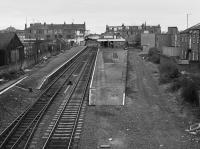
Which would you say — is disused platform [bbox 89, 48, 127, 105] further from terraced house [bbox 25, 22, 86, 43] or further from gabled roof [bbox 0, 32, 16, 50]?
terraced house [bbox 25, 22, 86, 43]

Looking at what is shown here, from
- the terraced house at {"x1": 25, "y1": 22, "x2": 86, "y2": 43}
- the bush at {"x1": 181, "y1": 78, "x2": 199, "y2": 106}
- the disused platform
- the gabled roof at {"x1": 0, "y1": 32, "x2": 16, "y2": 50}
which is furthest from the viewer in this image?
the terraced house at {"x1": 25, "y1": 22, "x2": 86, "y2": 43}

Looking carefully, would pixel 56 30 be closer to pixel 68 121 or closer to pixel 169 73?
pixel 169 73

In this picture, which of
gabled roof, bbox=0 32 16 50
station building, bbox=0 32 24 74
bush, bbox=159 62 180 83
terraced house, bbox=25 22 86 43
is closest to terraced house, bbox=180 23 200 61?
bush, bbox=159 62 180 83

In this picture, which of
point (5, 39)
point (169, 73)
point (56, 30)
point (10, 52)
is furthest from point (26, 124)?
point (56, 30)

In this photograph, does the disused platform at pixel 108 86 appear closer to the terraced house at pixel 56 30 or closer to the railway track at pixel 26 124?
the railway track at pixel 26 124

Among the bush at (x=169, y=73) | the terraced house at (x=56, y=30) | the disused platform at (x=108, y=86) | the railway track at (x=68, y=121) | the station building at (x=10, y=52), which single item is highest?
the terraced house at (x=56, y=30)

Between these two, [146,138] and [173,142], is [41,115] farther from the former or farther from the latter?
[173,142]

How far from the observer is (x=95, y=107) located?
25.0 metres

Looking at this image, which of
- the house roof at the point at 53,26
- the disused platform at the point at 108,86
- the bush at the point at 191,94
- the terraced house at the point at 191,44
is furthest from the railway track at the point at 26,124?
the house roof at the point at 53,26

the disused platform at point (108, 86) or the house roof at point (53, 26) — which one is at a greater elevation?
the house roof at point (53, 26)

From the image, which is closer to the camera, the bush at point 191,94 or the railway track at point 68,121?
the railway track at point 68,121

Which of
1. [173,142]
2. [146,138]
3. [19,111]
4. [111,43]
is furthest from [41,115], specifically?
[111,43]

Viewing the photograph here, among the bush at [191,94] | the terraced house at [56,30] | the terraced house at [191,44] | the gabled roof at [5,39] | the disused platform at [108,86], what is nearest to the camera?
the bush at [191,94]

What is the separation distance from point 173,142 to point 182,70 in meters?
21.7
